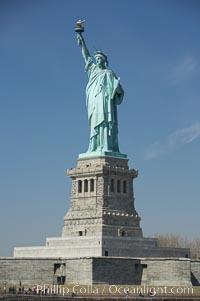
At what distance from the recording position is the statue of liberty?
68625 millimetres

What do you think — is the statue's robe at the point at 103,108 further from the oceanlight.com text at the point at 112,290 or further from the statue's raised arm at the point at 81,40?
the oceanlight.com text at the point at 112,290

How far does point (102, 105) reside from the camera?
68812 millimetres

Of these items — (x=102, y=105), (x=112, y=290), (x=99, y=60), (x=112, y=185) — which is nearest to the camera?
(x=112, y=290)

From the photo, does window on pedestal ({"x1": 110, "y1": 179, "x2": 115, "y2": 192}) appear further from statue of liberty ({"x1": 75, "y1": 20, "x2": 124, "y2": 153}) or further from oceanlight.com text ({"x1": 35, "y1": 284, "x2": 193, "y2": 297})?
oceanlight.com text ({"x1": 35, "y1": 284, "x2": 193, "y2": 297})

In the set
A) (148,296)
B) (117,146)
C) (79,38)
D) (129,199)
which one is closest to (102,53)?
(79,38)

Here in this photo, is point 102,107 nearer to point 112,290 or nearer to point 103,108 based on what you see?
point 103,108

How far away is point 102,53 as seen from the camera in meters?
70.7

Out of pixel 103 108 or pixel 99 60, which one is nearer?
pixel 103 108

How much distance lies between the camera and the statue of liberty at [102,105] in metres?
68.6

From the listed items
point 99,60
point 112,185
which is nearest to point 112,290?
point 112,185

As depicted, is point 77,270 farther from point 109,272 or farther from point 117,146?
point 117,146

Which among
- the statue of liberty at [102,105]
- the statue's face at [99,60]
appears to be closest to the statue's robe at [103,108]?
the statue of liberty at [102,105]

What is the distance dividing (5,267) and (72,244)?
266 inches

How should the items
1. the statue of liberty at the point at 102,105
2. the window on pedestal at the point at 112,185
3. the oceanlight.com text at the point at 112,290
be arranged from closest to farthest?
the oceanlight.com text at the point at 112,290 → the window on pedestal at the point at 112,185 → the statue of liberty at the point at 102,105
